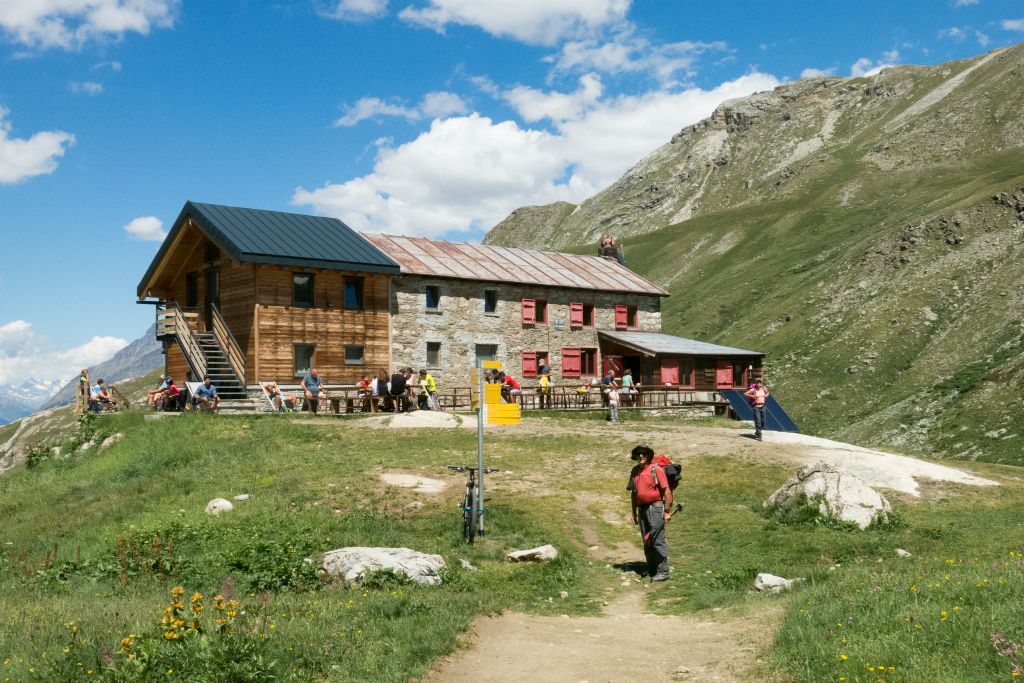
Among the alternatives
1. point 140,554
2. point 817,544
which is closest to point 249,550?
point 140,554

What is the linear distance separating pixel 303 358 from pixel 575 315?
51.0ft

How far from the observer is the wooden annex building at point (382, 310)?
117ft

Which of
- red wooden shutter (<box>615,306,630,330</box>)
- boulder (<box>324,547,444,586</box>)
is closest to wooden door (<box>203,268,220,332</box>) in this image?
red wooden shutter (<box>615,306,630,330</box>)

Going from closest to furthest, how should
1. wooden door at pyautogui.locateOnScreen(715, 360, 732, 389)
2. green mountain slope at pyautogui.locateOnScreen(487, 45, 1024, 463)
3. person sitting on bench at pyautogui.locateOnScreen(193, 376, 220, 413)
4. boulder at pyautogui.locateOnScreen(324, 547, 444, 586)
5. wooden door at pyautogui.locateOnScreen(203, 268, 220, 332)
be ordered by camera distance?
boulder at pyautogui.locateOnScreen(324, 547, 444, 586), person sitting on bench at pyautogui.locateOnScreen(193, 376, 220, 413), wooden door at pyautogui.locateOnScreen(203, 268, 220, 332), wooden door at pyautogui.locateOnScreen(715, 360, 732, 389), green mountain slope at pyautogui.locateOnScreen(487, 45, 1024, 463)

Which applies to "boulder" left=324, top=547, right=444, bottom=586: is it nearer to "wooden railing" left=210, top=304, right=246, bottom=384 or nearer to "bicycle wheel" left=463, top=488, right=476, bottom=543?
"bicycle wheel" left=463, top=488, right=476, bottom=543

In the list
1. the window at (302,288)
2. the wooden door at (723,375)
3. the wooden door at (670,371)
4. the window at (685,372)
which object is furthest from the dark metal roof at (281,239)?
the wooden door at (723,375)

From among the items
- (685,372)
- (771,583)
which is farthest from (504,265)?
(771,583)

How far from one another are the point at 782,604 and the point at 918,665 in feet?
11.7

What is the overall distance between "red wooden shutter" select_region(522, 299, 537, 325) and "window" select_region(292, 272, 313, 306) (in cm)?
1142

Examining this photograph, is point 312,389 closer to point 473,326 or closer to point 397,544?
point 473,326

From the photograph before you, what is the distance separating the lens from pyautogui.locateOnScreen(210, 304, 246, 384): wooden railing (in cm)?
3544

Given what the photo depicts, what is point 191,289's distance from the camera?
135 ft

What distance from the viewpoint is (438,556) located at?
1355 centimetres

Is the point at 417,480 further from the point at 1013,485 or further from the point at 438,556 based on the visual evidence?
the point at 1013,485
